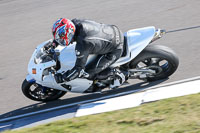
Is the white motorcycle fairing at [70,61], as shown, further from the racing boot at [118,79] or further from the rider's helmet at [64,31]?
the rider's helmet at [64,31]

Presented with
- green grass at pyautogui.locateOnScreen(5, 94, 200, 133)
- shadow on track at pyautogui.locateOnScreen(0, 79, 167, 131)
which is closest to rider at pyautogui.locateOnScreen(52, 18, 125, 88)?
shadow on track at pyautogui.locateOnScreen(0, 79, 167, 131)

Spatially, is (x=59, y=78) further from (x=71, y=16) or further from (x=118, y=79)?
(x=71, y=16)

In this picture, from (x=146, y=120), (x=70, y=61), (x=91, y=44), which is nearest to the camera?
(x=146, y=120)

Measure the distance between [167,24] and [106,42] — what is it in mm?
3957

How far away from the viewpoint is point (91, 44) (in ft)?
21.0

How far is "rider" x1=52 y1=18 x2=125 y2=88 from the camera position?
6.27 m

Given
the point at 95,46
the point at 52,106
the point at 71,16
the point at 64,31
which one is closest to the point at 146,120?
the point at 95,46

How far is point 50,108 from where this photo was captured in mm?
7324

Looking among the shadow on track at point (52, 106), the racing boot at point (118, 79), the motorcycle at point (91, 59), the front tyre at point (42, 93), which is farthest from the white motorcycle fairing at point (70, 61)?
the shadow on track at point (52, 106)

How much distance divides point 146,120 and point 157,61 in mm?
1997

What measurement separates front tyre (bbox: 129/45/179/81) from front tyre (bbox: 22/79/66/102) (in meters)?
1.63

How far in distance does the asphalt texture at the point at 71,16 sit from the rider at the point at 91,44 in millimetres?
741

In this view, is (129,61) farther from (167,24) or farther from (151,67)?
(167,24)

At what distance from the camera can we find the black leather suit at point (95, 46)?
6.34m
